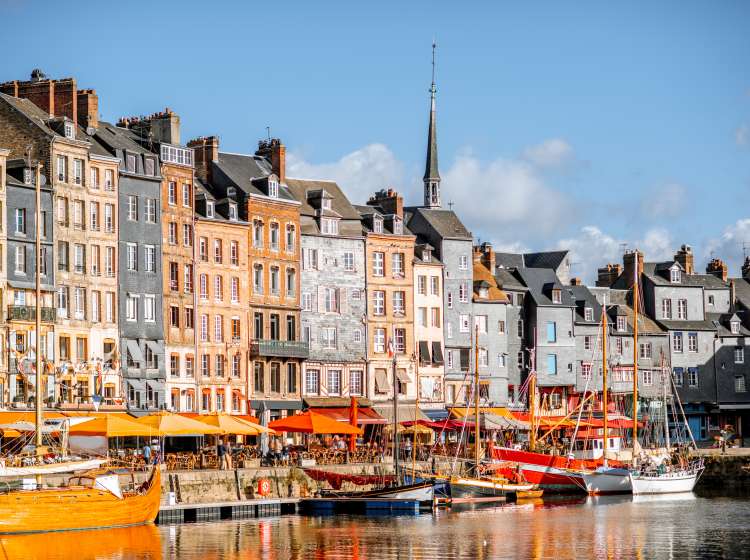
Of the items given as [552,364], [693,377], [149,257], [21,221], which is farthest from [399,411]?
[693,377]

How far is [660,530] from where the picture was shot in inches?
2544

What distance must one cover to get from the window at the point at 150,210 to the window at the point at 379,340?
17.9 metres

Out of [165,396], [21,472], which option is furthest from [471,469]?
[21,472]

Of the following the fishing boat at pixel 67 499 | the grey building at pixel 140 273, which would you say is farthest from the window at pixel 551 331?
the fishing boat at pixel 67 499

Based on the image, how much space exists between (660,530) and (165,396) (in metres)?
30.2

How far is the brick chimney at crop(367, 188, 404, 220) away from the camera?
4013 inches

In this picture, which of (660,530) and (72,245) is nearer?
(660,530)

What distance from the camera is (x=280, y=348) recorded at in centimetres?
9250

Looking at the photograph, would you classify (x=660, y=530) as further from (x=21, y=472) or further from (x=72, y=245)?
(x=72, y=245)

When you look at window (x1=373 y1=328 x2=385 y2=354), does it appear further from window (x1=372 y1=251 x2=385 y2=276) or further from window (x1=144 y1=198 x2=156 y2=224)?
window (x1=144 y1=198 x2=156 y2=224)

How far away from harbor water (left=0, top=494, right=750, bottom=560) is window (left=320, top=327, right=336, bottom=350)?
24.8m

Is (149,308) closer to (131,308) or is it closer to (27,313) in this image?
(131,308)

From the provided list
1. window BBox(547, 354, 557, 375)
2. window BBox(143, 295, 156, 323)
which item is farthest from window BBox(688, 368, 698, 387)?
window BBox(143, 295, 156, 323)

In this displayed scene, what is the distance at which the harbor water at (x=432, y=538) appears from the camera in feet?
185
